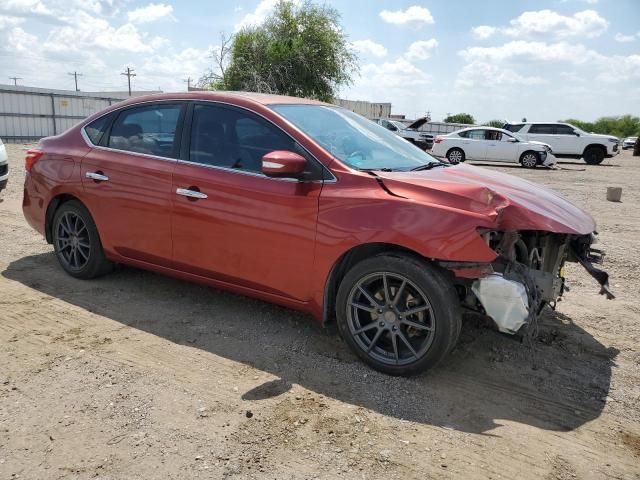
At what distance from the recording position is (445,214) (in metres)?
3.23

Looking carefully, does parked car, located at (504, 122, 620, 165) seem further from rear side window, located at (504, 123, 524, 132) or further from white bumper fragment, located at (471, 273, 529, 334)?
white bumper fragment, located at (471, 273, 529, 334)

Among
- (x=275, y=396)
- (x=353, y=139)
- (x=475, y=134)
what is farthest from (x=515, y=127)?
(x=275, y=396)

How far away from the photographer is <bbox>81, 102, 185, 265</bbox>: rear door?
432cm

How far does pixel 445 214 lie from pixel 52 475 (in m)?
2.45

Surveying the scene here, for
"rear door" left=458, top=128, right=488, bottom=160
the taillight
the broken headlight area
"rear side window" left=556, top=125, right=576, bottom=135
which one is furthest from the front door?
"rear side window" left=556, top=125, right=576, bottom=135

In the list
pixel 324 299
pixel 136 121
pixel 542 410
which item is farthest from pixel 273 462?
pixel 136 121

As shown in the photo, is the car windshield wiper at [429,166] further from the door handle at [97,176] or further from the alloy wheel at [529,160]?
the alloy wheel at [529,160]

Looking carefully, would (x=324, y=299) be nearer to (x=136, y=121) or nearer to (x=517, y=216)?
(x=517, y=216)

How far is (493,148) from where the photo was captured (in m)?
21.6

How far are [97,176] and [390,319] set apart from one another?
285 cm

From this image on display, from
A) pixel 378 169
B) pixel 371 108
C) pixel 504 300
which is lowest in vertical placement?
pixel 504 300

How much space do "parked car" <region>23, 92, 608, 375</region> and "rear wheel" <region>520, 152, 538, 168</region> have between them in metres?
17.7

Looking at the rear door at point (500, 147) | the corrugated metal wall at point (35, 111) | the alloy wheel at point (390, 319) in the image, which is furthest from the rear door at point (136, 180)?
the corrugated metal wall at point (35, 111)

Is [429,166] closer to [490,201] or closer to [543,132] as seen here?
[490,201]
